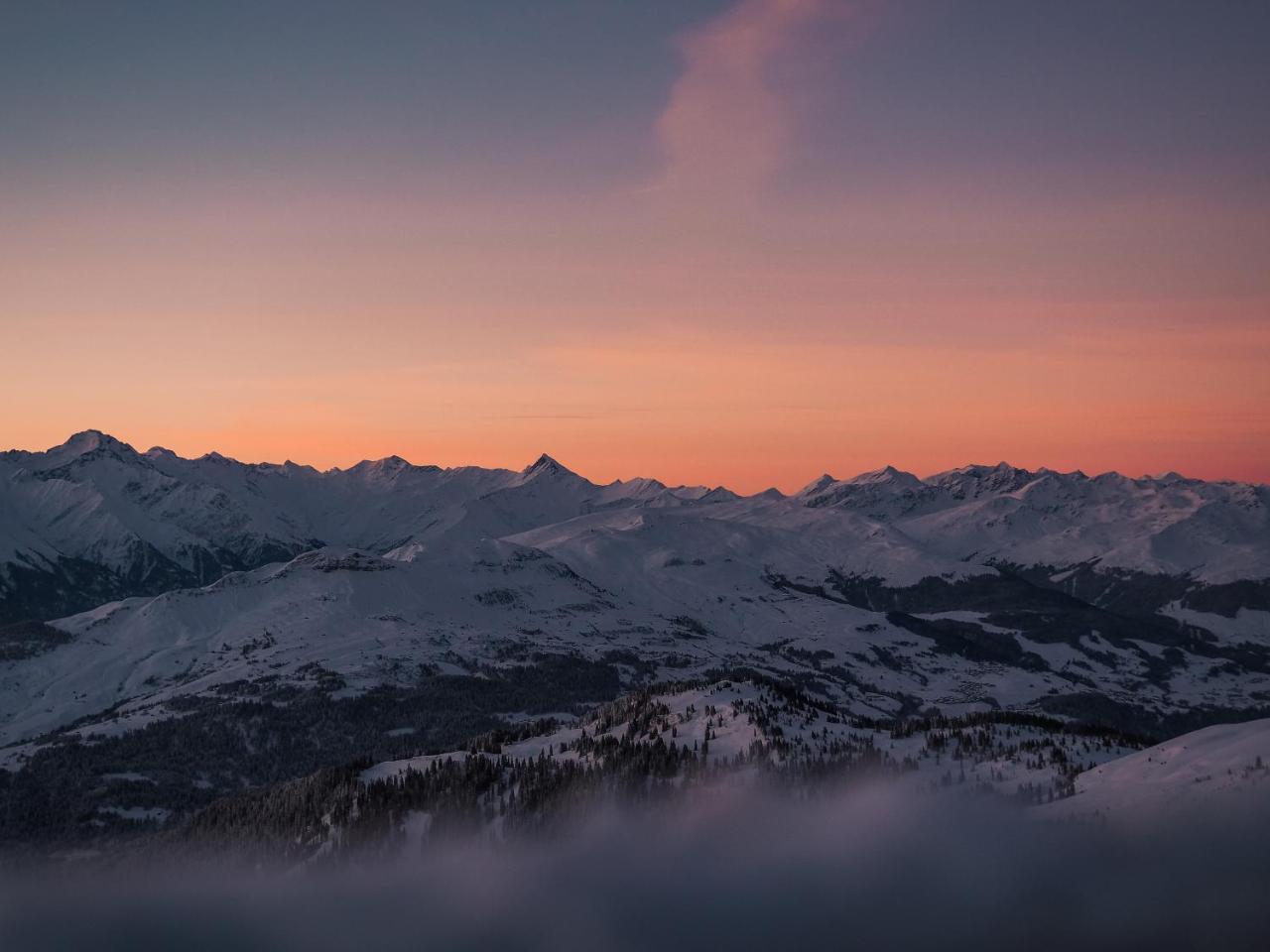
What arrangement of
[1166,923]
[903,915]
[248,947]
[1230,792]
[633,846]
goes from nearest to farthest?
1. [1166,923]
2. [1230,792]
3. [903,915]
4. [248,947]
5. [633,846]

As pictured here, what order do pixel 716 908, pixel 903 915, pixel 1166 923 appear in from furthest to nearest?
pixel 716 908, pixel 903 915, pixel 1166 923

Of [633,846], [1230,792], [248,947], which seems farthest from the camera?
[633,846]

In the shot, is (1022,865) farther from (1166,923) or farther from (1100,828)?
(1166,923)

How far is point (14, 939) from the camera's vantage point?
199500 millimetres

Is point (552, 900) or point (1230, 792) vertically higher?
point (1230, 792)

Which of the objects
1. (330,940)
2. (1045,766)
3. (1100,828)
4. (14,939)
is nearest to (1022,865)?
(1100,828)

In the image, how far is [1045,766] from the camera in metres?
185

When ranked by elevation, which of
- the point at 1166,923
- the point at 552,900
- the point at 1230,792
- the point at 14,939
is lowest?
the point at 14,939

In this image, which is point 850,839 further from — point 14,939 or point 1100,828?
point 14,939

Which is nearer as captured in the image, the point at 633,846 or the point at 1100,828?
the point at 1100,828

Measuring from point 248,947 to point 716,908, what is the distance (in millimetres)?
69039

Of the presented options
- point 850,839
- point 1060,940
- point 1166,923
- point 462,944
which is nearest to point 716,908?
point 850,839

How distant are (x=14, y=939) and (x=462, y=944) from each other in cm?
8275

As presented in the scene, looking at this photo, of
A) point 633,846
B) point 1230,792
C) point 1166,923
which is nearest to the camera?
point 1166,923
